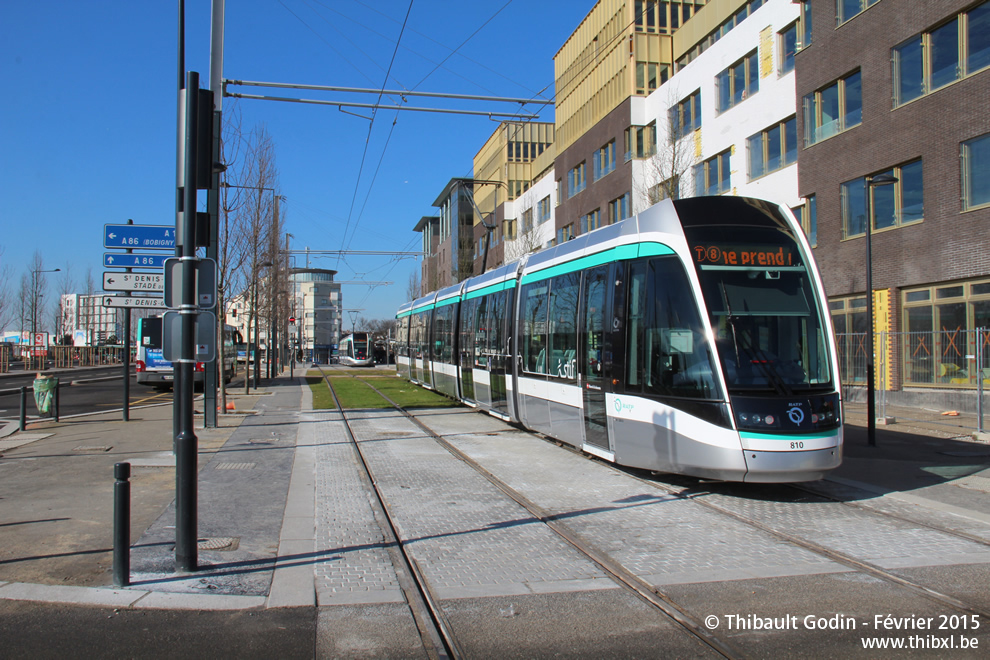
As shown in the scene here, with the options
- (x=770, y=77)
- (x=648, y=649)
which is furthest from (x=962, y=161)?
(x=648, y=649)

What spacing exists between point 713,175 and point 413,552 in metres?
26.8

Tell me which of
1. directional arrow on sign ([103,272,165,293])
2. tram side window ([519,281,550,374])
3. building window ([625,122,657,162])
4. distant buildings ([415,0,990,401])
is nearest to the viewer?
tram side window ([519,281,550,374])

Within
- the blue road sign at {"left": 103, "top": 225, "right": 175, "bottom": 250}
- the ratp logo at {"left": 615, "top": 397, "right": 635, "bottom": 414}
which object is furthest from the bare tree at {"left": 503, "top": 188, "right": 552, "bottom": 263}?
the ratp logo at {"left": 615, "top": 397, "right": 635, "bottom": 414}

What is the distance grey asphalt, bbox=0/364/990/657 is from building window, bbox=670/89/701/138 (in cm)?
2210

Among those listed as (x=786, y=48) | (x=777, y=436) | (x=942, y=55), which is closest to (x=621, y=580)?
(x=777, y=436)

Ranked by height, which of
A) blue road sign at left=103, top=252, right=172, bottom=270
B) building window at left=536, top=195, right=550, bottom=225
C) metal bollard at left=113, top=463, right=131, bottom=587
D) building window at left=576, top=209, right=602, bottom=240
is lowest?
metal bollard at left=113, top=463, right=131, bottom=587

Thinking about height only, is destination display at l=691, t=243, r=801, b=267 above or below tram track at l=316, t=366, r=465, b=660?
above

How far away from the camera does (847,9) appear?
2303 cm

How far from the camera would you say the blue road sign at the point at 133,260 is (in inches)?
527

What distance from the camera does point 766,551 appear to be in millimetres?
6434

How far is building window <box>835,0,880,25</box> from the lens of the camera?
22453 millimetres

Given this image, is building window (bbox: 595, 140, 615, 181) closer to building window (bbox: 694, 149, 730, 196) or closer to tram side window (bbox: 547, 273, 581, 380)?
building window (bbox: 694, 149, 730, 196)

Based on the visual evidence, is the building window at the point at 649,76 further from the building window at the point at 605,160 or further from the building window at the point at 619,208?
the building window at the point at 619,208

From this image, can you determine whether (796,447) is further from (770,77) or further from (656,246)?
(770,77)
